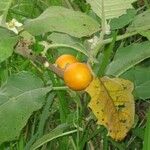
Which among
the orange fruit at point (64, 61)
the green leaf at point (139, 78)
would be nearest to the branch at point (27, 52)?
the orange fruit at point (64, 61)

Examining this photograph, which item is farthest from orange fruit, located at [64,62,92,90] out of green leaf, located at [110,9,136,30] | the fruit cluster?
green leaf, located at [110,9,136,30]

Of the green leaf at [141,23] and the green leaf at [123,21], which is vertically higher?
the green leaf at [141,23]

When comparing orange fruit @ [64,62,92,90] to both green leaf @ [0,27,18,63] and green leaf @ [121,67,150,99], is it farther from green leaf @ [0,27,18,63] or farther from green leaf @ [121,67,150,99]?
green leaf @ [121,67,150,99]

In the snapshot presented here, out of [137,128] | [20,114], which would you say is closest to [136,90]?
[137,128]

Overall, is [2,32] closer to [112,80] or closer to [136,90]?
[112,80]

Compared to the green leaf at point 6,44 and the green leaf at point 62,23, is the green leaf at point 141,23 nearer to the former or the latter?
the green leaf at point 62,23

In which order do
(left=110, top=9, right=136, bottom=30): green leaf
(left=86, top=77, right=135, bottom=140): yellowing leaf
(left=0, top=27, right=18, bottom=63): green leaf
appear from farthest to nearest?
(left=110, top=9, right=136, bottom=30): green leaf
(left=86, top=77, right=135, bottom=140): yellowing leaf
(left=0, top=27, right=18, bottom=63): green leaf
